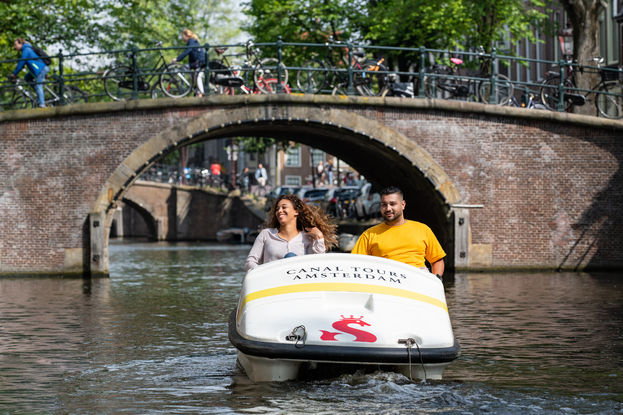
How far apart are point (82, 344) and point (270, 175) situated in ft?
171

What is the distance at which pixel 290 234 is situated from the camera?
7.04 m

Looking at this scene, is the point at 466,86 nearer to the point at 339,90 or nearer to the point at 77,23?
the point at 339,90

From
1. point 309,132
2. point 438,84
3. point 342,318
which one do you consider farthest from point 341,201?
point 342,318

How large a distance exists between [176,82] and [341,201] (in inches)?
507

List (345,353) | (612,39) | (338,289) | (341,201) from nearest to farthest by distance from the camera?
(345,353), (338,289), (341,201), (612,39)

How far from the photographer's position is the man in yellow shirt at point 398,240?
6676 millimetres

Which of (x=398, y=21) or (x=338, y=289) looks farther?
(x=398, y=21)

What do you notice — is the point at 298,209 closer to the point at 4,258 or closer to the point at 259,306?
the point at 259,306

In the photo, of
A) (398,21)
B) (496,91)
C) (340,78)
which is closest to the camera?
(340,78)

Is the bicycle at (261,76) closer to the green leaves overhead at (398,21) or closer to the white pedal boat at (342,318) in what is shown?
the green leaves overhead at (398,21)

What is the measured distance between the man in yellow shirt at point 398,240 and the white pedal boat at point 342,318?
1.32 ft

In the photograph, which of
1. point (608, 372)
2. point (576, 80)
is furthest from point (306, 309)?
point (576, 80)

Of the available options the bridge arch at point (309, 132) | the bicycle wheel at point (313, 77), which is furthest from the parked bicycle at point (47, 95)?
the bicycle wheel at point (313, 77)

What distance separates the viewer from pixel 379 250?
6.71 meters
